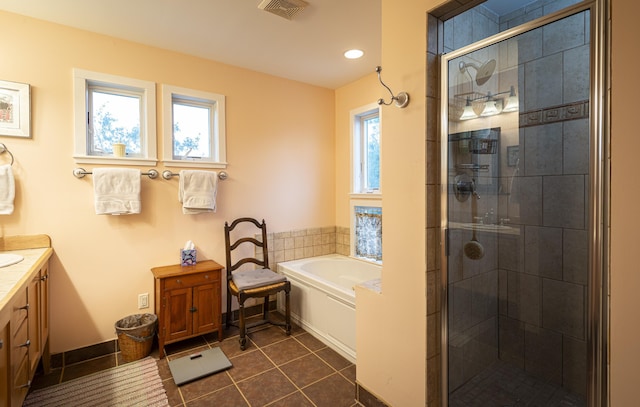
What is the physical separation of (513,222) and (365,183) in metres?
1.95

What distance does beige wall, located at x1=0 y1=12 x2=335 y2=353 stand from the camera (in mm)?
2148

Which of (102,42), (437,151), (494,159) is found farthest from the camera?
(102,42)

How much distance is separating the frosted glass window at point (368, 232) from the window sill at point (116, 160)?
2.07m

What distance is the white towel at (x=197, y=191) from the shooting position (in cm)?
262

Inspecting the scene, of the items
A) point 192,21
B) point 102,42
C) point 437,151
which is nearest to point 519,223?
point 437,151

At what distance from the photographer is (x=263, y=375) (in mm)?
2162

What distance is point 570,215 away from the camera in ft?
4.35

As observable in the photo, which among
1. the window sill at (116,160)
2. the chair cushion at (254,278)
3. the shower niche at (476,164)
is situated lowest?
the chair cushion at (254,278)

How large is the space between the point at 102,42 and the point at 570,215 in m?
3.19

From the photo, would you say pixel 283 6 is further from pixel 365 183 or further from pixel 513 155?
pixel 365 183

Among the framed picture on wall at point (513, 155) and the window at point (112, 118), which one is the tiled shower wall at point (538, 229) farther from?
the window at point (112, 118)

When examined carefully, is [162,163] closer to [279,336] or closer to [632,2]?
[279,336]

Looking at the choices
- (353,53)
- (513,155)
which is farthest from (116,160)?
(513,155)

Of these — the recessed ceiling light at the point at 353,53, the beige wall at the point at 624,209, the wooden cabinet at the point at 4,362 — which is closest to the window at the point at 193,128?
the recessed ceiling light at the point at 353,53
